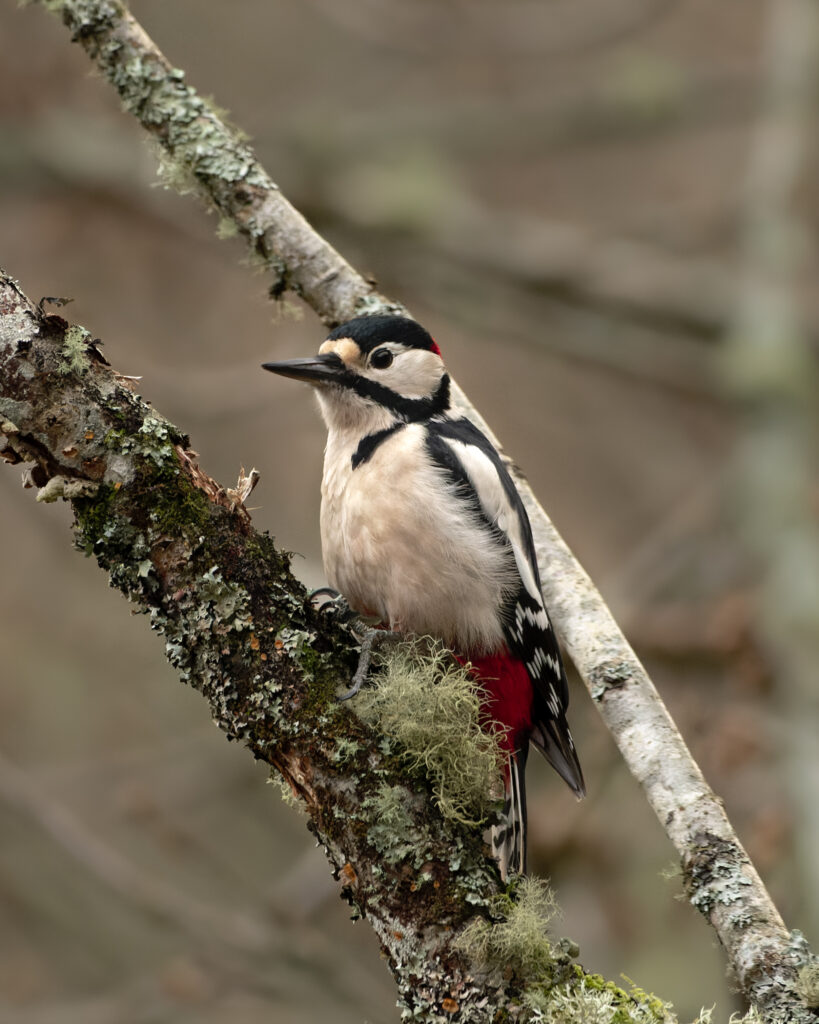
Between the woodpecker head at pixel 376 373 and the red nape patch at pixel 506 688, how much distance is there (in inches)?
25.7

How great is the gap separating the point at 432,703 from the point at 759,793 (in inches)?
103

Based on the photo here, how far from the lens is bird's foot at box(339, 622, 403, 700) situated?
1950 millimetres

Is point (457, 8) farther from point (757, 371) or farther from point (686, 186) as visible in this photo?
point (757, 371)

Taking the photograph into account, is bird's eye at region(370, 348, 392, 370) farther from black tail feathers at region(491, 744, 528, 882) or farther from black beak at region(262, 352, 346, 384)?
black tail feathers at region(491, 744, 528, 882)

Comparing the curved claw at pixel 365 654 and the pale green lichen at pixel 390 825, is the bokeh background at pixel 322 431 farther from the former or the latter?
the pale green lichen at pixel 390 825

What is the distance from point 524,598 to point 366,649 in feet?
2.32

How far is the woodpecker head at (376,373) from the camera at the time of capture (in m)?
2.78

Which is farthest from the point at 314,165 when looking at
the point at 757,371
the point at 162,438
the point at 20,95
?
the point at 162,438

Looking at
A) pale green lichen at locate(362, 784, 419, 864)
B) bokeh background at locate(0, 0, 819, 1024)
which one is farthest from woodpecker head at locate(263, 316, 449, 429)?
pale green lichen at locate(362, 784, 419, 864)

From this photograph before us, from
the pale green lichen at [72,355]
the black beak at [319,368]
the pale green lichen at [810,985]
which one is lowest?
the pale green lichen at [810,985]

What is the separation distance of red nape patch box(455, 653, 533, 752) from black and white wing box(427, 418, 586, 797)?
0.02 m

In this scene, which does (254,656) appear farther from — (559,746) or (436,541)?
(559,746)

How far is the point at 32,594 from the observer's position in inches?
224

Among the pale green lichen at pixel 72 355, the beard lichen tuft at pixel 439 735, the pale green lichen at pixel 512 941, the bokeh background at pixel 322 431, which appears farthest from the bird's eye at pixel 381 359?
the pale green lichen at pixel 512 941
